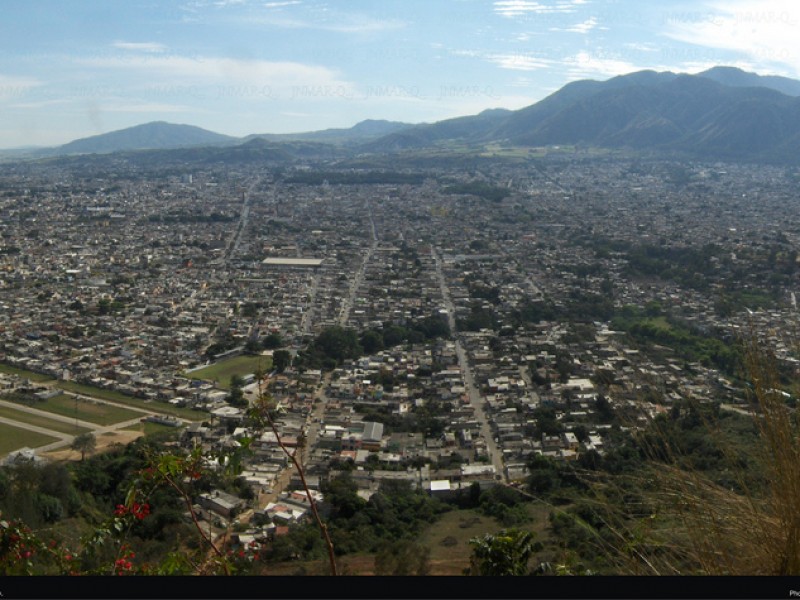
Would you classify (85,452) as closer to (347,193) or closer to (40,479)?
(40,479)

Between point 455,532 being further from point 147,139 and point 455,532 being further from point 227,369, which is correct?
point 147,139

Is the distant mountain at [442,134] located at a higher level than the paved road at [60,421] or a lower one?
higher

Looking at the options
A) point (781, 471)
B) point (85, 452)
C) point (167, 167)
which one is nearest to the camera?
point (781, 471)

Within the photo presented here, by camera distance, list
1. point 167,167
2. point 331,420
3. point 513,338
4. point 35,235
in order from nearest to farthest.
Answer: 1. point 331,420
2. point 513,338
3. point 35,235
4. point 167,167

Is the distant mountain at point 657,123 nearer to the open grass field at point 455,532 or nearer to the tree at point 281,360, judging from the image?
the tree at point 281,360

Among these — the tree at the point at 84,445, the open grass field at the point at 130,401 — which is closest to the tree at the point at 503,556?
the tree at the point at 84,445

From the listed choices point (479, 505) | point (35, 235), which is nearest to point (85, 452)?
point (479, 505)

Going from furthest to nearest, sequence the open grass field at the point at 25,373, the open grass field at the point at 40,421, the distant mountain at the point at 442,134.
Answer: the distant mountain at the point at 442,134 → the open grass field at the point at 25,373 → the open grass field at the point at 40,421

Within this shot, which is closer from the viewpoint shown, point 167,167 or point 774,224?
point 774,224
